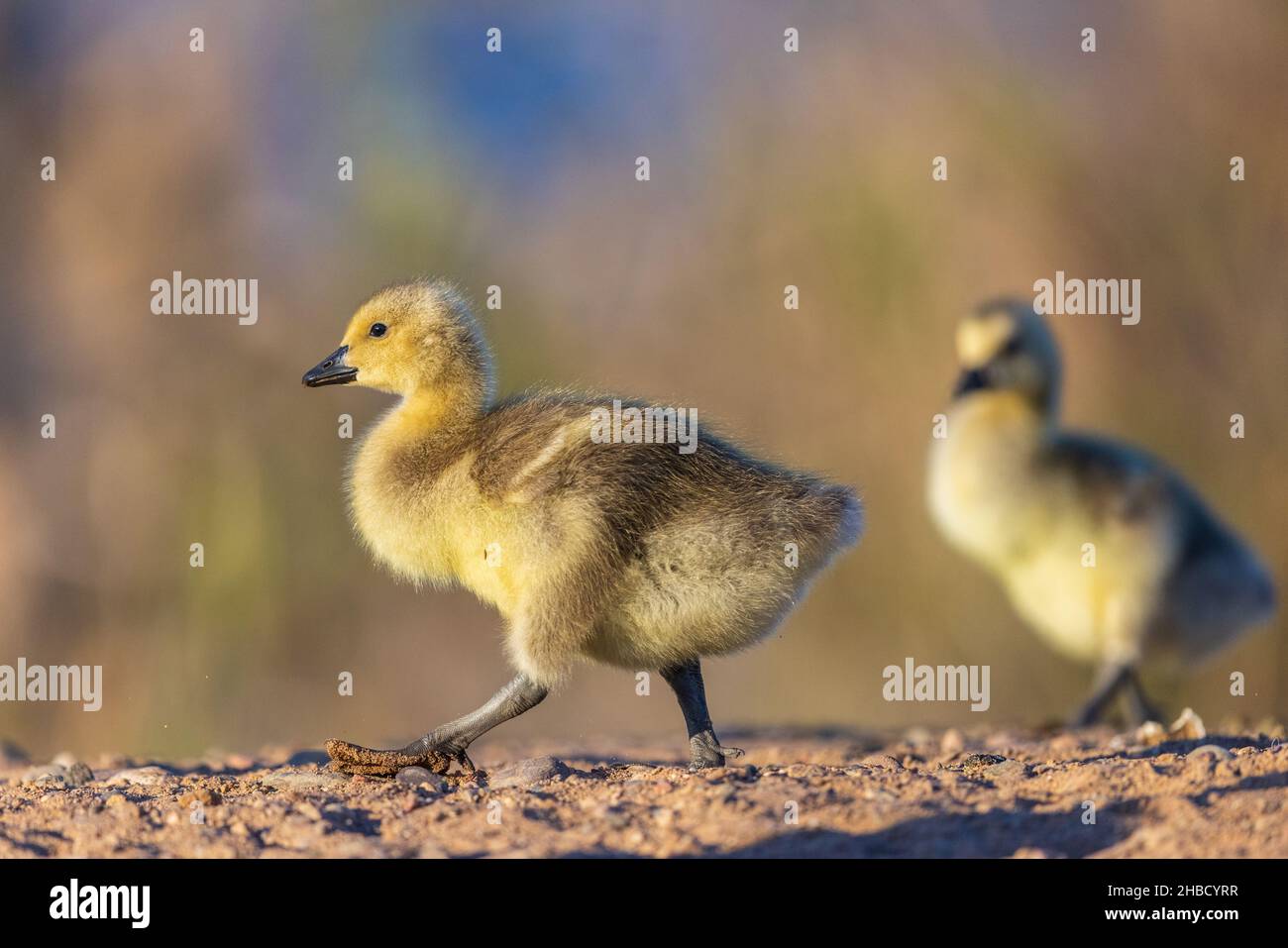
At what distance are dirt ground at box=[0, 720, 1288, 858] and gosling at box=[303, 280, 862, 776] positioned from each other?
0.32 metres

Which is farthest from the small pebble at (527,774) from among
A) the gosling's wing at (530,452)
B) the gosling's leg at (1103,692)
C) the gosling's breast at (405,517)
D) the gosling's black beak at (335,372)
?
the gosling's leg at (1103,692)

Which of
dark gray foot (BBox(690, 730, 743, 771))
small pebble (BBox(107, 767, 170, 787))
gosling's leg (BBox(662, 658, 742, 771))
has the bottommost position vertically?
small pebble (BBox(107, 767, 170, 787))

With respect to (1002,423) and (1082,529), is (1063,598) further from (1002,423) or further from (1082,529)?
(1002,423)

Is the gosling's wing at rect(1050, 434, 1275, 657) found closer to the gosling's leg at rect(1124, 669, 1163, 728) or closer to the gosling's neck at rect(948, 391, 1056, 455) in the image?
the gosling's neck at rect(948, 391, 1056, 455)

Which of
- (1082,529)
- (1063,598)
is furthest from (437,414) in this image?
(1063,598)

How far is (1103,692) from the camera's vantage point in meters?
7.22

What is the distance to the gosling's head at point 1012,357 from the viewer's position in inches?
305

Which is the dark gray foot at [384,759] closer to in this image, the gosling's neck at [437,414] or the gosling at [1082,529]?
the gosling's neck at [437,414]

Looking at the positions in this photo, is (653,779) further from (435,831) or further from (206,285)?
(206,285)

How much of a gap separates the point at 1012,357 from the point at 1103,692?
169 centimetres

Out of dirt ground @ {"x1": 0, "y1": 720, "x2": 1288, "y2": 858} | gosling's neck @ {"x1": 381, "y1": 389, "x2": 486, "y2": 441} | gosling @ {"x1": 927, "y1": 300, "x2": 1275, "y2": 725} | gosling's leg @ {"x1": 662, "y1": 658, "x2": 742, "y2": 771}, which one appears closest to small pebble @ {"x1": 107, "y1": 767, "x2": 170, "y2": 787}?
dirt ground @ {"x1": 0, "y1": 720, "x2": 1288, "y2": 858}

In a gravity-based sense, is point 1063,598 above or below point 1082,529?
below

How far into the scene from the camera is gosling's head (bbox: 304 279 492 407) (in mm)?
4898
